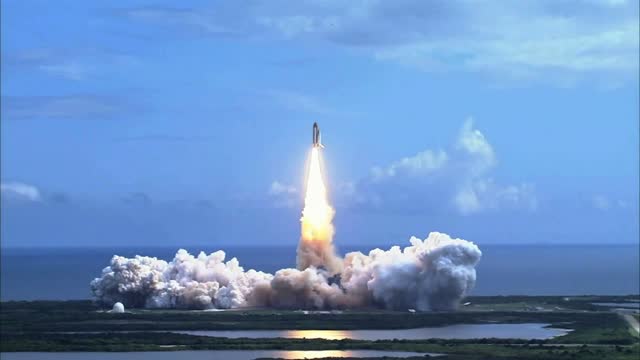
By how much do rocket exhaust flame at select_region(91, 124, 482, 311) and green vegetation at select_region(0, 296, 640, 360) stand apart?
2.77 metres

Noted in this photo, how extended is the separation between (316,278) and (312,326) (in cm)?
1473

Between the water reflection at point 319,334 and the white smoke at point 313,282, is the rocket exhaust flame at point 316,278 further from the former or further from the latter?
the water reflection at point 319,334

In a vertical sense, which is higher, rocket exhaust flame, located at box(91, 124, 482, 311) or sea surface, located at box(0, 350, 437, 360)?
rocket exhaust flame, located at box(91, 124, 482, 311)

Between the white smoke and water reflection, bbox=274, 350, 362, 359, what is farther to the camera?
the white smoke

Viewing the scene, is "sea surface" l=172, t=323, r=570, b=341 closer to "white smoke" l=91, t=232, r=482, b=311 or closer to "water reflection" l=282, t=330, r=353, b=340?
"water reflection" l=282, t=330, r=353, b=340

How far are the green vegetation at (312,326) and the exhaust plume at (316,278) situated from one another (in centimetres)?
266

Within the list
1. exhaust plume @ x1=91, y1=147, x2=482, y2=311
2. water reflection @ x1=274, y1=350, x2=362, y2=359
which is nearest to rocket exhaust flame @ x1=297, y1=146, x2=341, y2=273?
exhaust plume @ x1=91, y1=147, x2=482, y2=311

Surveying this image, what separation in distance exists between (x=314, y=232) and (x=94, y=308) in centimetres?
2518

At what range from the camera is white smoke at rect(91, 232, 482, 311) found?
132 m

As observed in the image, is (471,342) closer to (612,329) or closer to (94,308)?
(612,329)

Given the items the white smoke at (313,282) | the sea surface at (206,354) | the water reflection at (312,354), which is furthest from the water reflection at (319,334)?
the white smoke at (313,282)

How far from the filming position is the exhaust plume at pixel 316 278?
132 m

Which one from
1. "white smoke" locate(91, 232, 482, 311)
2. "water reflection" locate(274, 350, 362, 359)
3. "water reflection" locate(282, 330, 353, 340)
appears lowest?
"water reflection" locate(274, 350, 362, 359)

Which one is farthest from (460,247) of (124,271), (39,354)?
(39,354)
